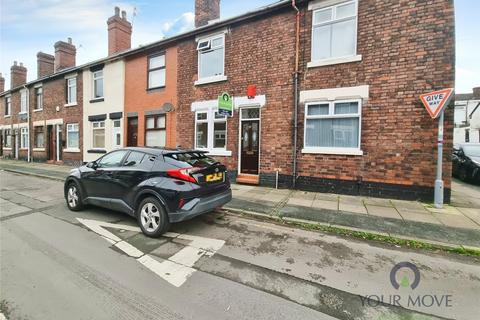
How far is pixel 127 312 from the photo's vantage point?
2332mm

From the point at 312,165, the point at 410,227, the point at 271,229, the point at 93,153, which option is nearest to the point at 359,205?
the point at 410,227

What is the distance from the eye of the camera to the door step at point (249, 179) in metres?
8.65

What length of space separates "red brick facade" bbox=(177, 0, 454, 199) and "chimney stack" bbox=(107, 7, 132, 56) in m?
9.15

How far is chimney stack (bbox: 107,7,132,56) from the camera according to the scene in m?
13.9

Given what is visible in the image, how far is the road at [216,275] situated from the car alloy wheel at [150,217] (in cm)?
23

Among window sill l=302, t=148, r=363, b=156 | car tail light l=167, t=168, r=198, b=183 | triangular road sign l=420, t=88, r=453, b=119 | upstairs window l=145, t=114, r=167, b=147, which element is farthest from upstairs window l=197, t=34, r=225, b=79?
triangular road sign l=420, t=88, r=453, b=119

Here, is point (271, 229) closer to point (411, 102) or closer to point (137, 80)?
point (411, 102)

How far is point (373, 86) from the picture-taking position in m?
6.89

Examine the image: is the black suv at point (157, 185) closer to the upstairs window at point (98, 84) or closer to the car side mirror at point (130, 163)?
the car side mirror at point (130, 163)

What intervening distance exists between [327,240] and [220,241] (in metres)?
1.89

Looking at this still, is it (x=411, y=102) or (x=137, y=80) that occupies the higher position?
(x=137, y=80)

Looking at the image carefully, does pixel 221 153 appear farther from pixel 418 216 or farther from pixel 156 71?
pixel 418 216

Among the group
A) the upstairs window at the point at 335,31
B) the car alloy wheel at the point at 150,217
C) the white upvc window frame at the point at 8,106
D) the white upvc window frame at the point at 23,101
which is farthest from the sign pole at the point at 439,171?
the white upvc window frame at the point at 8,106

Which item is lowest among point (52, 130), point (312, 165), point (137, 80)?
point (312, 165)
